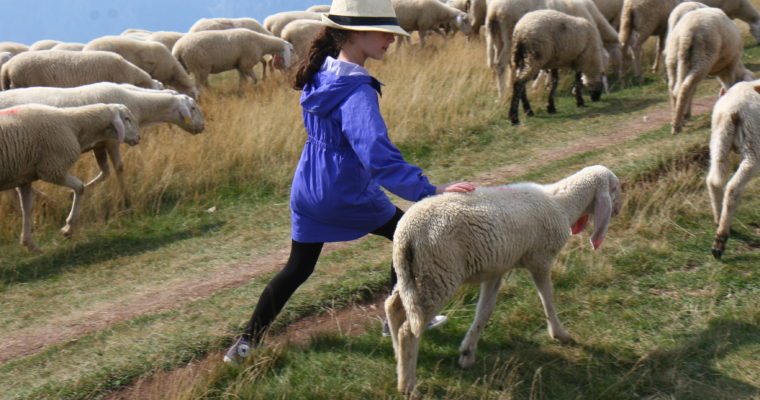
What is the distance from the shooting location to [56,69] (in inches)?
427

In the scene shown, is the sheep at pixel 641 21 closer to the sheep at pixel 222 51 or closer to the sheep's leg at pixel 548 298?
the sheep at pixel 222 51

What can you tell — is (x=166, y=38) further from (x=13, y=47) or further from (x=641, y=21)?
(x=641, y=21)

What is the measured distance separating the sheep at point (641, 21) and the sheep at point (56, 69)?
8.04 m

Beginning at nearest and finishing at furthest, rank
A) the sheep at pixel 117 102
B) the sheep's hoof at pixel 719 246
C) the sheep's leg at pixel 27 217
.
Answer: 1. the sheep's hoof at pixel 719 246
2. the sheep's leg at pixel 27 217
3. the sheep at pixel 117 102

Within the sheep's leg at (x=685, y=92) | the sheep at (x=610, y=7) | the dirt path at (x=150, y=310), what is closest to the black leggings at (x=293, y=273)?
the dirt path at (x=150, y=310)

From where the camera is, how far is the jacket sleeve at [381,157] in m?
3.22

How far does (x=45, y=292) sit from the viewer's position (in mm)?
6004

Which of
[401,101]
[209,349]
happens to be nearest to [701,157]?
[401,101]

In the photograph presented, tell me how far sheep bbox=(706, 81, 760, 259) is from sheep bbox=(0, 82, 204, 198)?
18.8 ft

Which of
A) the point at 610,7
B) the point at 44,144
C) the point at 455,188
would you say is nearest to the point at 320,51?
the point at 455,188

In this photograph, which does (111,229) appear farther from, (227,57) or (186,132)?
(227,57)

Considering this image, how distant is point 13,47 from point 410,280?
16.1 m

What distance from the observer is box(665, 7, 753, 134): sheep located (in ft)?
26.2

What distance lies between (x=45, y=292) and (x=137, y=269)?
0.74 metres
